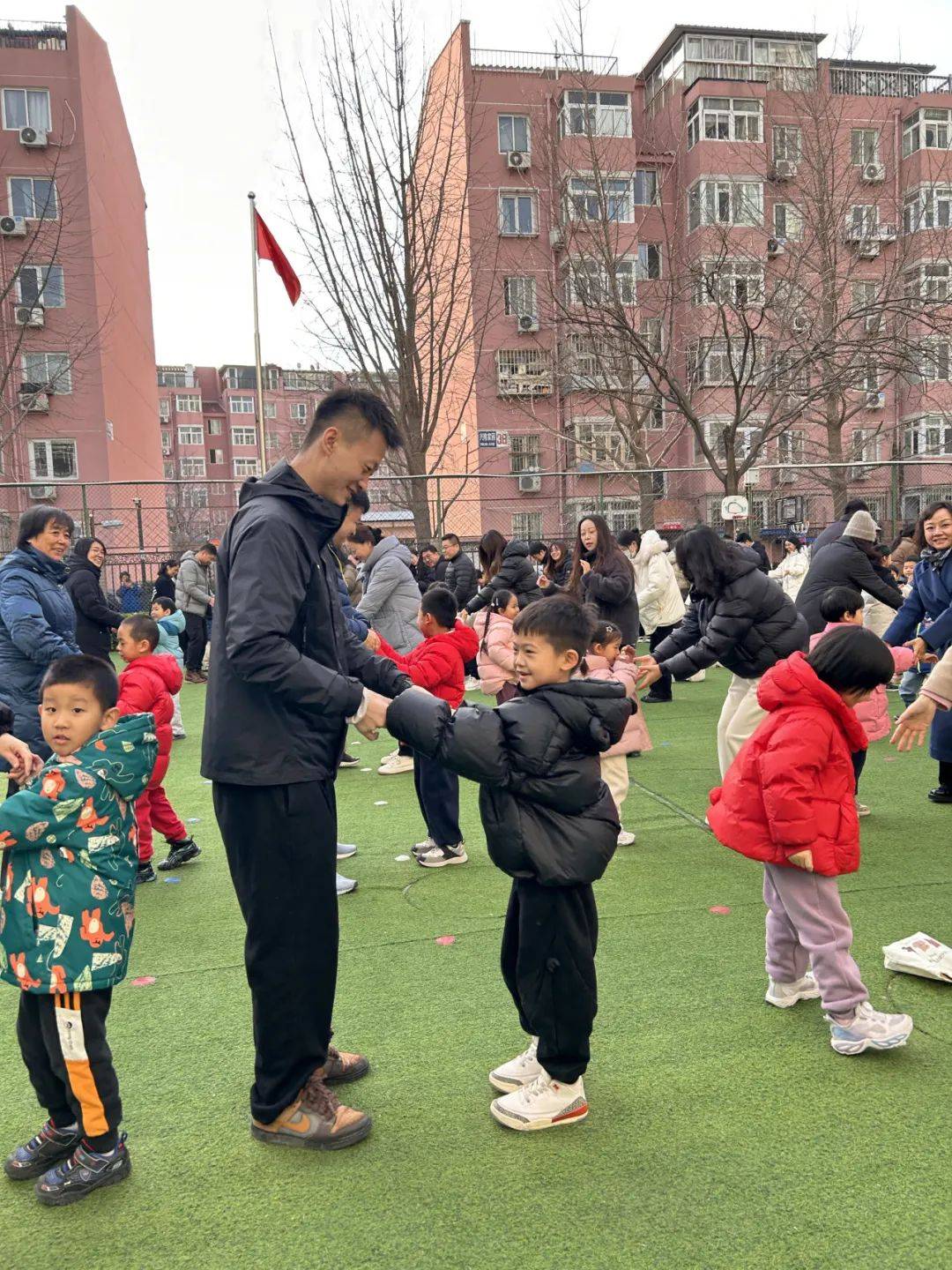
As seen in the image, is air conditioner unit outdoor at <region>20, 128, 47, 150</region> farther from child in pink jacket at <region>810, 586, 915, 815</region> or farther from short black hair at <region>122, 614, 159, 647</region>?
child in pink jacket at <region>810, 586, 915, 815</region>

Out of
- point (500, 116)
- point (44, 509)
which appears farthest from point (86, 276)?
point (44, 509)

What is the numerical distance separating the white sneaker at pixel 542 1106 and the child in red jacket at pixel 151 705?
2.96 meters

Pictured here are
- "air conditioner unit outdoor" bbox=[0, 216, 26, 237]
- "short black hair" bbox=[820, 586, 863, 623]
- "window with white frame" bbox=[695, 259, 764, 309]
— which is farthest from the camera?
"air conditioner unit outdoor" bbox=[0, 216, 26, 237]

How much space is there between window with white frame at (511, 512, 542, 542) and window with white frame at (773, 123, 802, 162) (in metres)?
7.62

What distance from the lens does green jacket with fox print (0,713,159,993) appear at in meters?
2.48

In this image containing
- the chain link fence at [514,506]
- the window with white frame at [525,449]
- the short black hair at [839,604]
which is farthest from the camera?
the window with white frame at [525,449]

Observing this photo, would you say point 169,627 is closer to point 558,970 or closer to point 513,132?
point 558,970

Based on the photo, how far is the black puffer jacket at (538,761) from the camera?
8.41 feet

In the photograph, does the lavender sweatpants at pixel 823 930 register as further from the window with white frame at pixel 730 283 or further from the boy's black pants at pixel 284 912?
the window with white frame at pixel 730 283

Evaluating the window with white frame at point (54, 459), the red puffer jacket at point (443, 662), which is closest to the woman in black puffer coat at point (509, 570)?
the red puffer jacket at point (443, 662)

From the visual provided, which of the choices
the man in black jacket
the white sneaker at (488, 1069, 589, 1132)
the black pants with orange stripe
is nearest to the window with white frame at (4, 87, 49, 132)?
the man in black jacket

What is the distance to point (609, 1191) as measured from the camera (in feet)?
8.21

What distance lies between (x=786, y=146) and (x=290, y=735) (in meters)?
17.9

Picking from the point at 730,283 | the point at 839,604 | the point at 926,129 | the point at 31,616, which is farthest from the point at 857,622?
the point at 926,129
